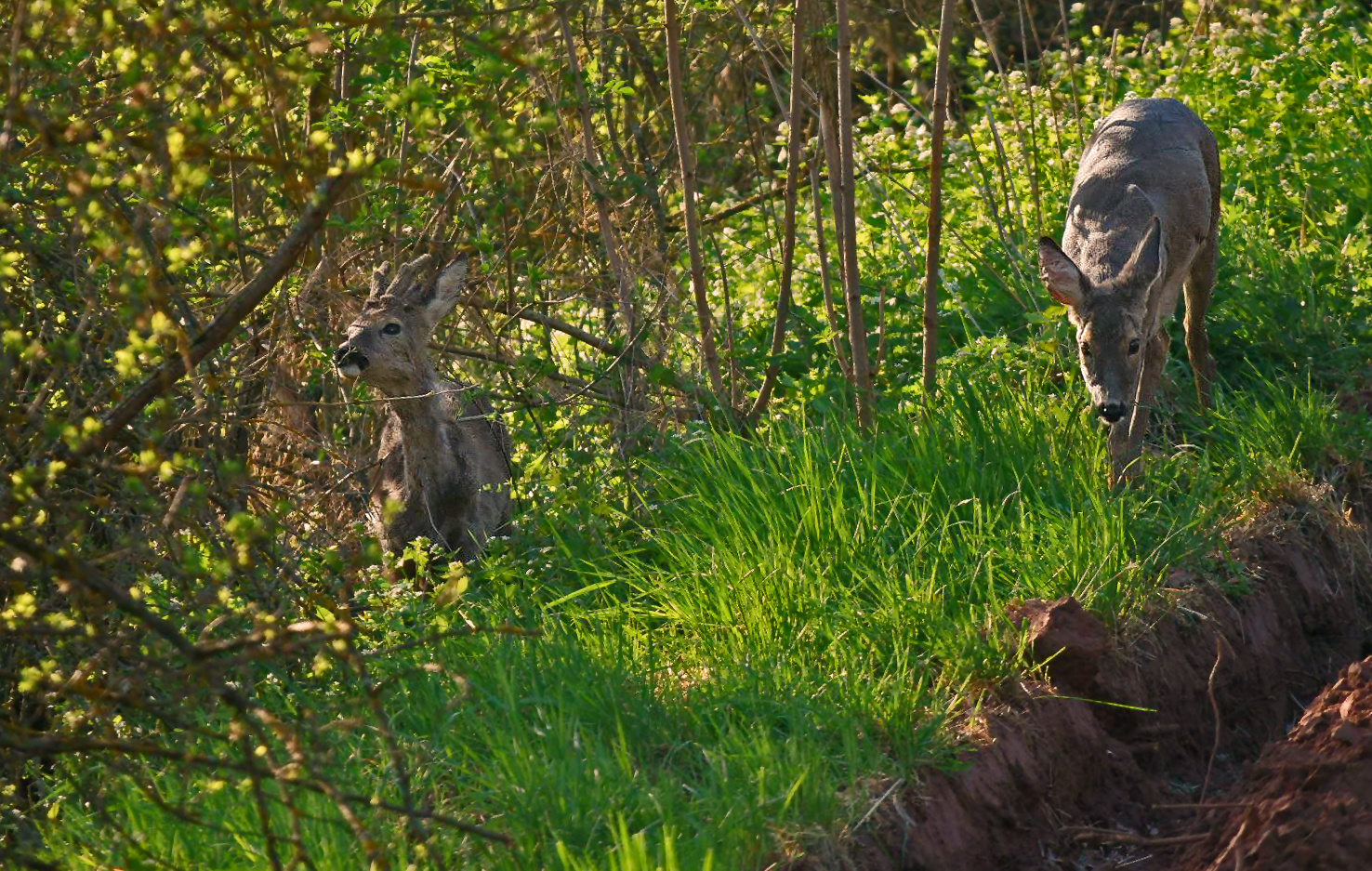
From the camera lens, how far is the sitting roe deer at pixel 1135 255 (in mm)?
7180

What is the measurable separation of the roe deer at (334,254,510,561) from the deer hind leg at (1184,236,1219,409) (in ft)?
10.7

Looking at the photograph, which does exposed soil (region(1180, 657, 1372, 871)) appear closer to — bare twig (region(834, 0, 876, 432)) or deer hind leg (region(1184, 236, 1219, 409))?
bare twig (region(834, 0, 876, 432))

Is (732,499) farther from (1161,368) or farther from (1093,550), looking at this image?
(1161,368)

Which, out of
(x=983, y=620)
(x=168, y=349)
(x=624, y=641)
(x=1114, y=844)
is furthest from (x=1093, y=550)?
(x=168, y=349)

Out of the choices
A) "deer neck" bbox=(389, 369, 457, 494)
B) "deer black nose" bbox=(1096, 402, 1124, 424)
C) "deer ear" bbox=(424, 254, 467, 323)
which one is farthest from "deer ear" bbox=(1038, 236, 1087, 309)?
"deer neck" bbox=(389, 369, 457, 494)

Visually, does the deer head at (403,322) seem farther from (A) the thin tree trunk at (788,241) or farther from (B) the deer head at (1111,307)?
(B) the deer head at (1111,307)

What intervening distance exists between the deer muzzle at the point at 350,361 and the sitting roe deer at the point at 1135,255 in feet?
9.45

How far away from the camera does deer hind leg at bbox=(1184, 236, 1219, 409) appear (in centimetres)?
806

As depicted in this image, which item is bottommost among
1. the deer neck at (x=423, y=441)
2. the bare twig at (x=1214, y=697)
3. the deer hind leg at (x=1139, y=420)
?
the bare twig at (x=1214, y=697)

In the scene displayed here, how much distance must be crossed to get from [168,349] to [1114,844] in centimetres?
313

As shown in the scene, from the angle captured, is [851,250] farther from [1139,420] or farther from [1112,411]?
[1139,420]

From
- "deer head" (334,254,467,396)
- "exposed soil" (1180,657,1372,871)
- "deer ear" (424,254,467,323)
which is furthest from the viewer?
"deer ear" (424,254,467,323)

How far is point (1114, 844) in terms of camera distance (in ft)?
17.4

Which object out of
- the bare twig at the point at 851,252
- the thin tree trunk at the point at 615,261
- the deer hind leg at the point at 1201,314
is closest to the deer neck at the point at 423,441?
the thin tree trunk at the point at 615,261
